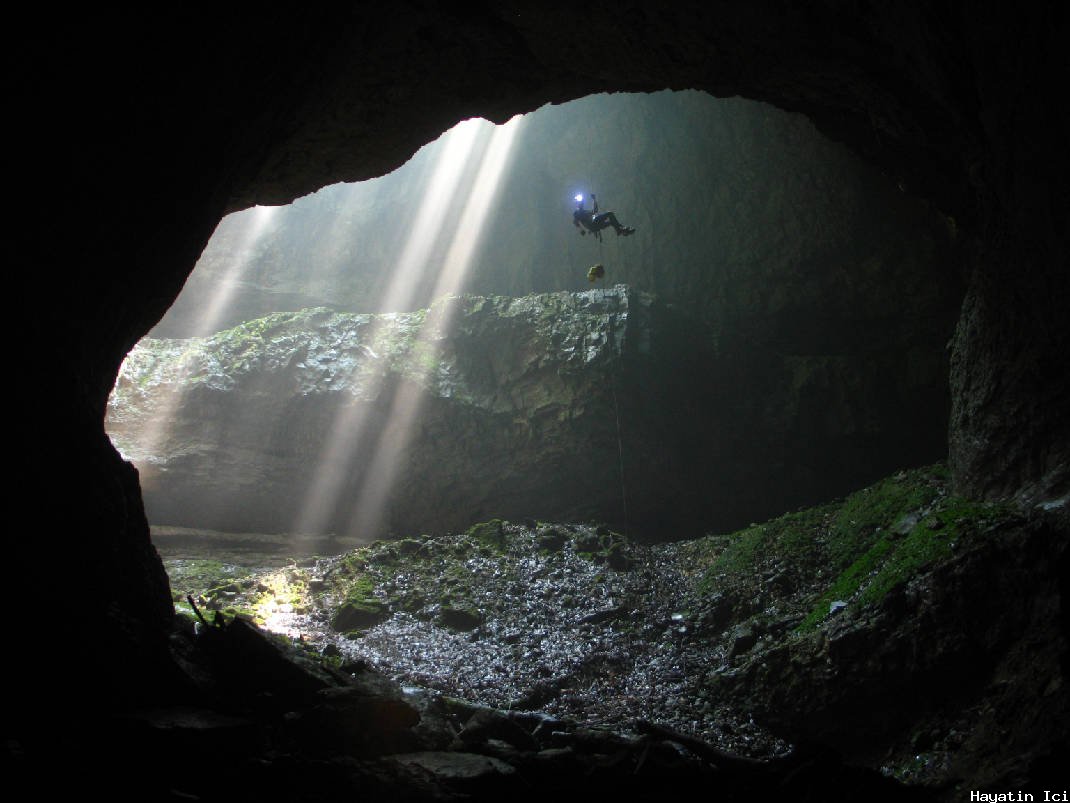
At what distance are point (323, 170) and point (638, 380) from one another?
34.4ft

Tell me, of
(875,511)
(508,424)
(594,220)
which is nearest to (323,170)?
(594,220)

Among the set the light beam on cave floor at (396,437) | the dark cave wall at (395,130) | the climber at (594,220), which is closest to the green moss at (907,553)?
the dark cave wall at (395,130)

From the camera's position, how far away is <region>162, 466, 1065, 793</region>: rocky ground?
5.91 metres

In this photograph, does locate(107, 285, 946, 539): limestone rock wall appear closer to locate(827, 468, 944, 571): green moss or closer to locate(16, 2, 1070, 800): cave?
locate(827, 468, 944, 571): green moss

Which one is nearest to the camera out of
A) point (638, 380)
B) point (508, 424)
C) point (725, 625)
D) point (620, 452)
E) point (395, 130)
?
point (395, 130)

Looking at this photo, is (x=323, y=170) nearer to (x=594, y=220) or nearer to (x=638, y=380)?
(x=594, y=220)

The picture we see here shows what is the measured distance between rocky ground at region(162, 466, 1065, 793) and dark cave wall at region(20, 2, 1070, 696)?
5.76 ft

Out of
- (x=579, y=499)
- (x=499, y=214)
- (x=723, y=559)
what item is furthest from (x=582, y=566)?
(x=499, y=214)

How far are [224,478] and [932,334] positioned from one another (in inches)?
751

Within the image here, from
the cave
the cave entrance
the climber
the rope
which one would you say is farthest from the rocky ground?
the climber

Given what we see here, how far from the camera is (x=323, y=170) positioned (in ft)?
28.9

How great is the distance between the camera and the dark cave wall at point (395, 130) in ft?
14.3

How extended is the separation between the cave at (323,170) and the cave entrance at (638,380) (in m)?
6.17

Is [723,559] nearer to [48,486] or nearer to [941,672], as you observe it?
[941,672]
